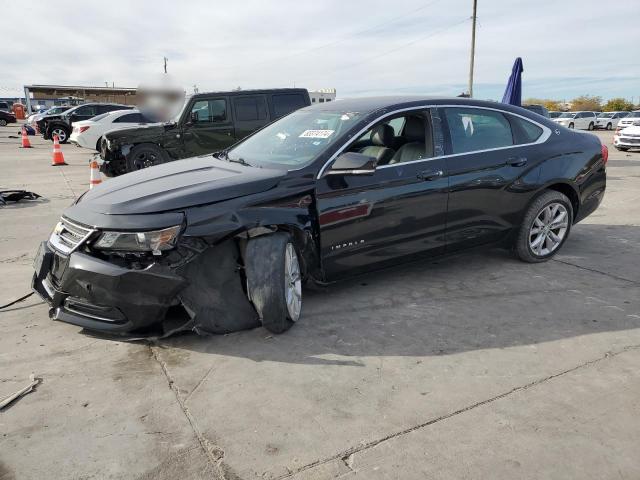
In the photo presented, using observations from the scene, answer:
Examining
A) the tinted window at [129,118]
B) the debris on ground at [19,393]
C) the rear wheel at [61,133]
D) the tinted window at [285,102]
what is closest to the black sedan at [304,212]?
the debris on ground at [19,393]

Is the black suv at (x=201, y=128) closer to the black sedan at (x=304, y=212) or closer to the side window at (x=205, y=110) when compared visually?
the side window at (x=205, y=110)

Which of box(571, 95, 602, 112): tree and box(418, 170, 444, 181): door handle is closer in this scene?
box(418, 170, 444, 181): door handle

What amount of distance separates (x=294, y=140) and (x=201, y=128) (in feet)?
21.4

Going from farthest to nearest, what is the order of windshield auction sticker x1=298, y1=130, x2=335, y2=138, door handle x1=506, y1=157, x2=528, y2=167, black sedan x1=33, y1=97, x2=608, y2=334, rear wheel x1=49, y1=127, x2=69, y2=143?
1. rear wheel x1=49, y1=127, x2=69, y2=143
2. door handle x1=506, y1=157, x2=528, y2=167
3. windshield auction sticker x1=298, y1=130, x2=335, y2=138
4. black sedan x1=33, y1=97, x2=608, y2=334

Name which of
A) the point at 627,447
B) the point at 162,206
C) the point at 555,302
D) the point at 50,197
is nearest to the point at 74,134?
the point at 50,197

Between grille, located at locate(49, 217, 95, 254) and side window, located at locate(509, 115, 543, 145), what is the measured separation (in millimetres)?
3820

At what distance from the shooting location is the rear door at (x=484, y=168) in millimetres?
4355

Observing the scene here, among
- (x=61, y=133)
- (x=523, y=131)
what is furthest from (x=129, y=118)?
(x=523, y=131)

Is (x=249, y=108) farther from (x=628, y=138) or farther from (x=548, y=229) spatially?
(x=628, y=138)

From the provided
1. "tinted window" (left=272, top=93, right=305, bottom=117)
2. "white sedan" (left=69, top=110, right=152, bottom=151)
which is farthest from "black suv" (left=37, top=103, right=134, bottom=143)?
"tinted window" (left=272, top=93, right=305, bottom=117)

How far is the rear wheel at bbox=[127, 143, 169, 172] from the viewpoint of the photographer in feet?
34.2

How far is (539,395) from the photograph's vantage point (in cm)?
284

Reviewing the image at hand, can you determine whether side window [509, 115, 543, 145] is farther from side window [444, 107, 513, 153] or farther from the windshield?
the windshield

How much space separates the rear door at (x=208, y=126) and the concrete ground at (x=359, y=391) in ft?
20.5
